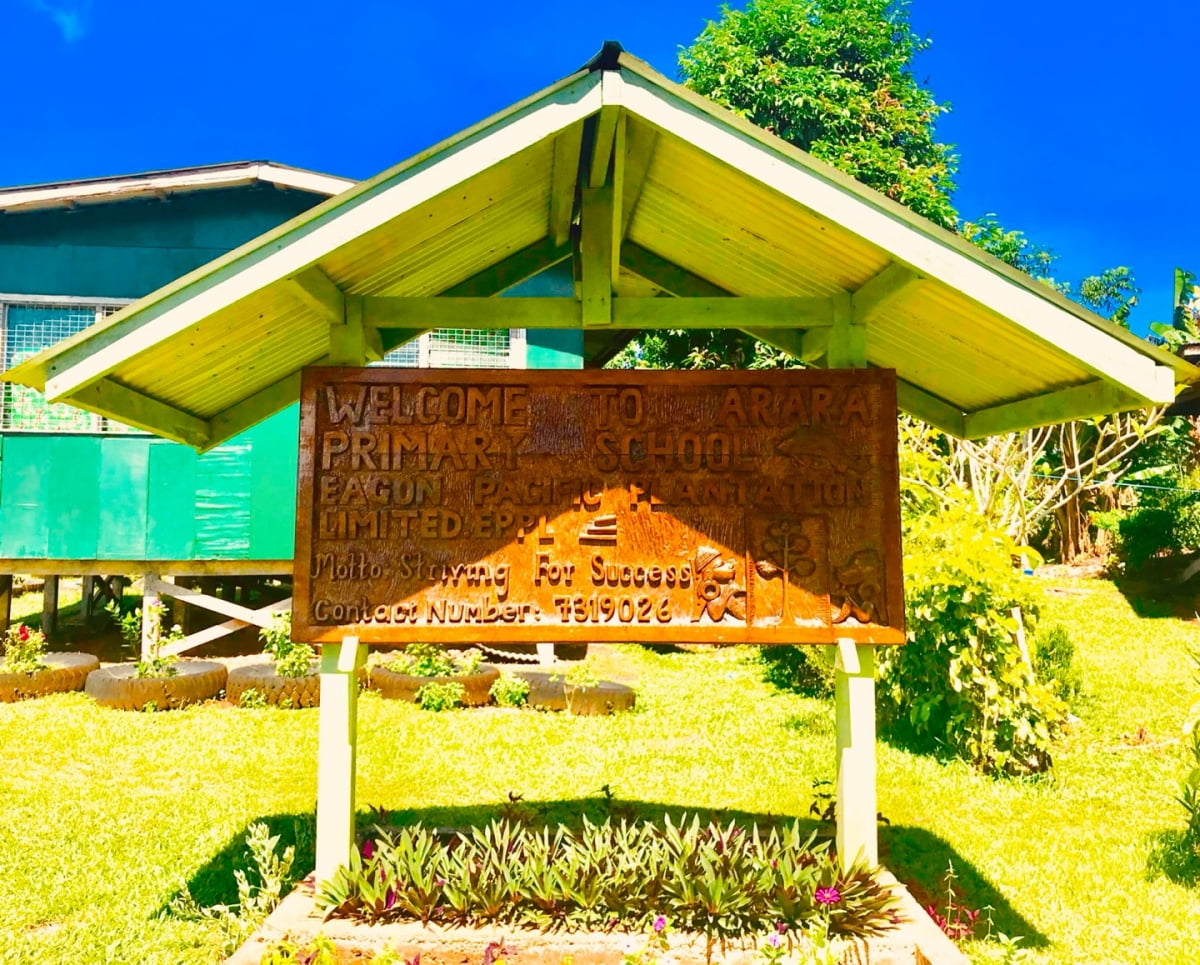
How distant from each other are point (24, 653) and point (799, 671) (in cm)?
969

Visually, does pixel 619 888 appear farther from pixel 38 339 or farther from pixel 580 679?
pixel 38 339

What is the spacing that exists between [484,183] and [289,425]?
8.59m

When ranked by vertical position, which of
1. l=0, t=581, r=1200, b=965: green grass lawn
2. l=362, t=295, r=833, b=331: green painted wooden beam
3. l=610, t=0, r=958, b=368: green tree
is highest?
l=610, t=0, r=958, b=368: green tree

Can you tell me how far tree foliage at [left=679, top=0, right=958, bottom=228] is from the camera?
21.4 m

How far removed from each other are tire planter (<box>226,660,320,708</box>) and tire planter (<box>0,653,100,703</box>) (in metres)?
2.00

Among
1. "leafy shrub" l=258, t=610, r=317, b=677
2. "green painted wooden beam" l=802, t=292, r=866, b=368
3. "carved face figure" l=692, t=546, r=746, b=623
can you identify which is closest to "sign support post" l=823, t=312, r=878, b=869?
"carved face figure" l=692, t=546, r=746, b=623

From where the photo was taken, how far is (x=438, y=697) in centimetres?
994

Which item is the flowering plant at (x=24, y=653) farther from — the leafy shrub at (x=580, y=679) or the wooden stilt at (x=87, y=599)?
the leafy shrub at (x=580, y=679)

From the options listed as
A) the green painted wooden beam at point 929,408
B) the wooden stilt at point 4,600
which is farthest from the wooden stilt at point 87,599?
the green painted wooden beam at point 929,408

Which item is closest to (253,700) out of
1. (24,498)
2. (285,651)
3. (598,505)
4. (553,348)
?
(285,651)

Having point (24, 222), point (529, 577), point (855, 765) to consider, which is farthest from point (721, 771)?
point (24, 222)

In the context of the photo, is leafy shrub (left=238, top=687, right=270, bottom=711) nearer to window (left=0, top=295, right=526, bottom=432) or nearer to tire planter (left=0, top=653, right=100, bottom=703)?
tire planter (left=0, top=653, right=100, bottom=703)

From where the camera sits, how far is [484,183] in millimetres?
3926

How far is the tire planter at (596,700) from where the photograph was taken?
975 cm
